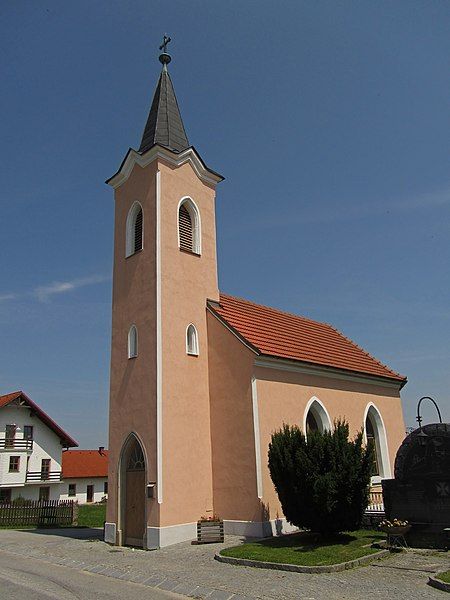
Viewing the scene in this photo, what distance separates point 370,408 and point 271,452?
1014 cm

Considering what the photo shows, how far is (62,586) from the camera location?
35.7 feet

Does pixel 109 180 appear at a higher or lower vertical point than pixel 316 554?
higher

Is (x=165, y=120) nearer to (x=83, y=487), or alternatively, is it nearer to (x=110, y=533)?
(x=110, y=533)

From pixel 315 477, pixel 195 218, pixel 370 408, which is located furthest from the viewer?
pixel 370 408

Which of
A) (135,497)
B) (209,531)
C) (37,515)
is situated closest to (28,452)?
(37,515)

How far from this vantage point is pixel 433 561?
1184 cm

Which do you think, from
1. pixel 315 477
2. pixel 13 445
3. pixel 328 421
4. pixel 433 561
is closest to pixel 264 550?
pixel 315 477

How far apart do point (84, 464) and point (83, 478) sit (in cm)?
229

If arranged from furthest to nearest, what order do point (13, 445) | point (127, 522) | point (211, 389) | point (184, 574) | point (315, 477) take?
point (13, 445) → point (211, 389) → point (127, 522) → point (315, 477) → point (184, 574)

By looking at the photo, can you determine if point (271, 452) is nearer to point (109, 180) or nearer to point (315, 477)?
point (315, 477)

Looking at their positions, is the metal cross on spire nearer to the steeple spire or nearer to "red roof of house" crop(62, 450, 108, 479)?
the steeple spire

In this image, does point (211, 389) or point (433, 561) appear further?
point (211, 389)

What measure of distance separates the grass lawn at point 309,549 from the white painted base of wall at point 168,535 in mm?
2436

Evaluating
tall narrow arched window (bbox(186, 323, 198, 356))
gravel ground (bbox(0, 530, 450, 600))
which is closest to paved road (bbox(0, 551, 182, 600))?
gravel ground (bbox(0, 530, 450, 600))
